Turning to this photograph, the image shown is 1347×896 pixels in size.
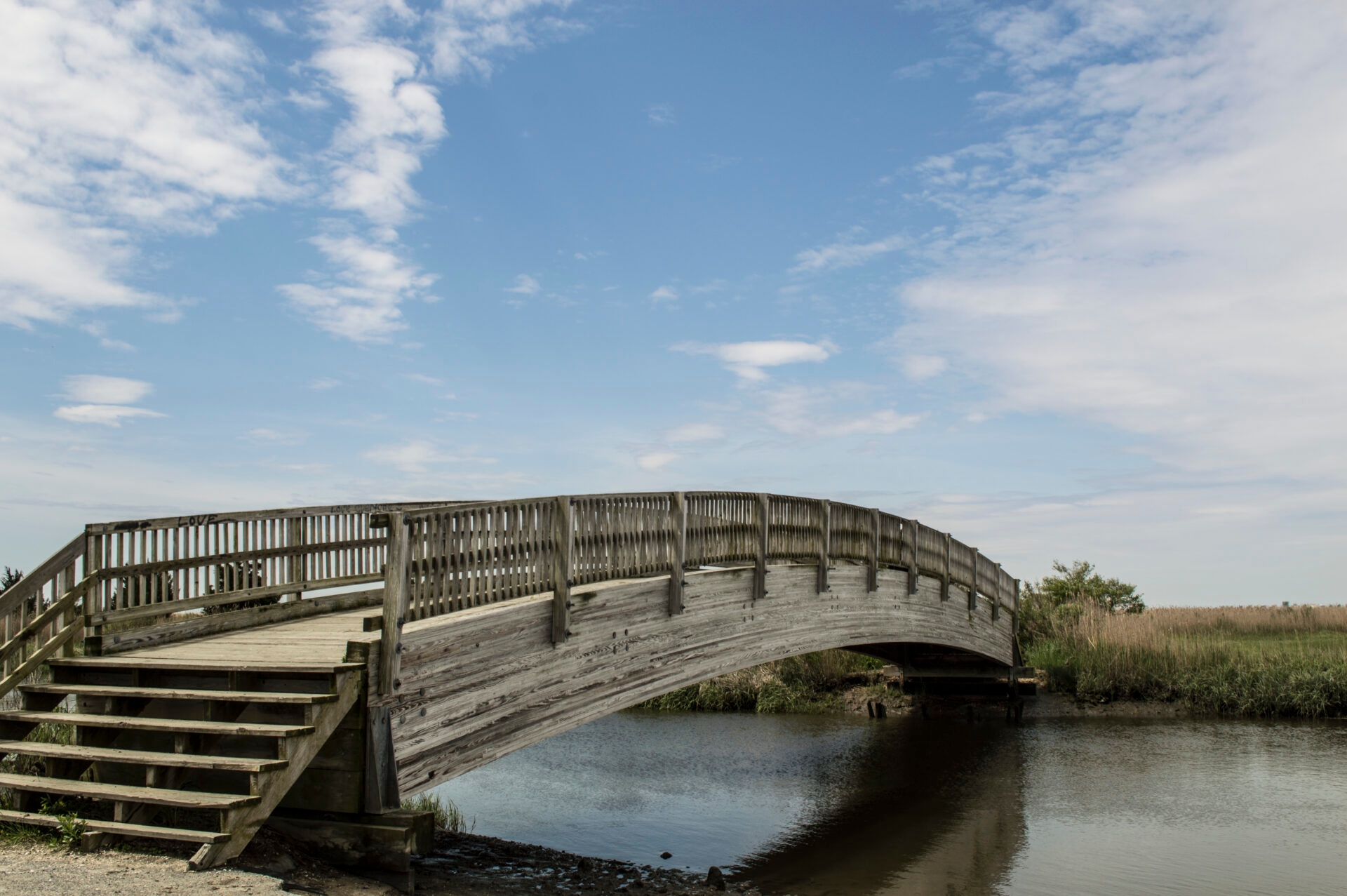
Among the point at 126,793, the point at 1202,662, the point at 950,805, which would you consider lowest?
the point at 950,805

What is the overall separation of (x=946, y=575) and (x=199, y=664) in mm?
15828

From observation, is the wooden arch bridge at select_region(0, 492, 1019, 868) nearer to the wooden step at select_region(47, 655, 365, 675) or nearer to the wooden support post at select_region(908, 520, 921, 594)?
the wooden step at select_region(47, 655, 365, 675)

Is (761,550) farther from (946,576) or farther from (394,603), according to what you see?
(946,576)

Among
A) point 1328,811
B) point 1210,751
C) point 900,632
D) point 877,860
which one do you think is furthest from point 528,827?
point 1210,751

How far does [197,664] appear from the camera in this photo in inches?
310

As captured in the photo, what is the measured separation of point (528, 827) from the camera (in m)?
12.0

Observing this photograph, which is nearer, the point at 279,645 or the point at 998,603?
the point at 279,645

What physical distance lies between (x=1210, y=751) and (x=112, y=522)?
717 inches

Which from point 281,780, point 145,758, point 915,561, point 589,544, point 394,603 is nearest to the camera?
Result: point 281,780

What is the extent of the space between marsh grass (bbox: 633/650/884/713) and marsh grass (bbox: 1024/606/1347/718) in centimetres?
518

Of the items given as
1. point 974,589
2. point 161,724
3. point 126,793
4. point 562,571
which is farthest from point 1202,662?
point 126,793

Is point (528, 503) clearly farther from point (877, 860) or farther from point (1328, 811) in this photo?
point (1328, 811)

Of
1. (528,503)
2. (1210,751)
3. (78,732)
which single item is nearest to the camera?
(78,732)

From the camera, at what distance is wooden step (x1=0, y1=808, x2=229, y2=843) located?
6.69 meters
